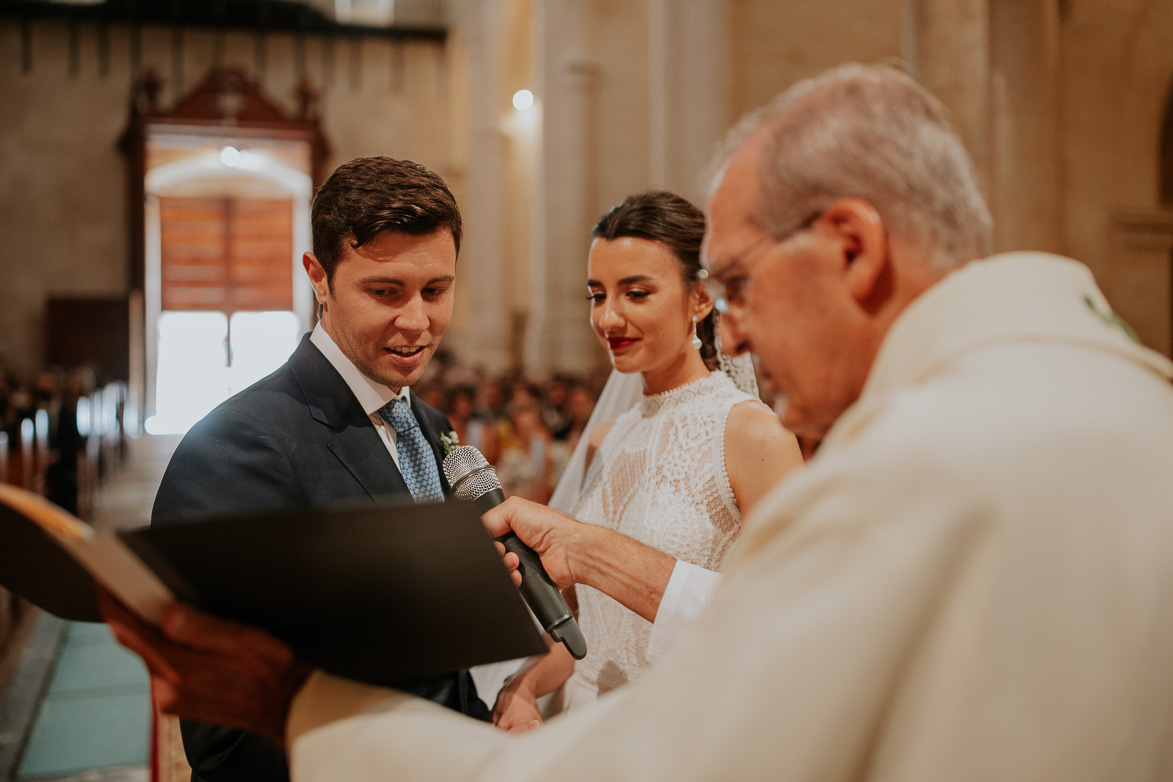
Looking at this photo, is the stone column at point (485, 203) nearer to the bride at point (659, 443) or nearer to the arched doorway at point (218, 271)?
the arched doorway at point (218, 271)

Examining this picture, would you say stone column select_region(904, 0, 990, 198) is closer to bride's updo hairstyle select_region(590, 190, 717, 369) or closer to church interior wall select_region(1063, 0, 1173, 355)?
church interior wall select_region(1063, 0, 1173, 355)

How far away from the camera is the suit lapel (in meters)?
1.75

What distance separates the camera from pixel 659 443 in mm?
2297

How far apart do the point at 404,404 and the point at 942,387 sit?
1370mm

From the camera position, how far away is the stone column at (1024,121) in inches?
230

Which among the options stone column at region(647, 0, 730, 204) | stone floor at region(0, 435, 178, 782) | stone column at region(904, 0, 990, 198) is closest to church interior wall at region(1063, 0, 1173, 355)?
stone column at region(904, 0, 990, 198)

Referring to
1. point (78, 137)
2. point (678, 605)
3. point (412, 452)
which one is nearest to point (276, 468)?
point (412, 452)

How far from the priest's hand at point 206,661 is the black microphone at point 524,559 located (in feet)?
1.42

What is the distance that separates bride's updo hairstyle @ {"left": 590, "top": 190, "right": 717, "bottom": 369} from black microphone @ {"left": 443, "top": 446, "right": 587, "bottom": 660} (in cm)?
73

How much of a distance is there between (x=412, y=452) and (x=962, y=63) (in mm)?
5304

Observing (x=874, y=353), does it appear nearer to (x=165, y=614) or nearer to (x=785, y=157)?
(x=785, y=157)

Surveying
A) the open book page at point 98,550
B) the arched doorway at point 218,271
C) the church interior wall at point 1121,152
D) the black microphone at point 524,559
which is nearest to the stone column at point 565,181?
the church interior wall at point 1121,152

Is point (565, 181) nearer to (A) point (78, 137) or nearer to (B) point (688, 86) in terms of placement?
(B) point (688, 86)

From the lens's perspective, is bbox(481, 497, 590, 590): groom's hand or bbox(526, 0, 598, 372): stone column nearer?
bbox(481, 497, 590, 590): groom's hand
